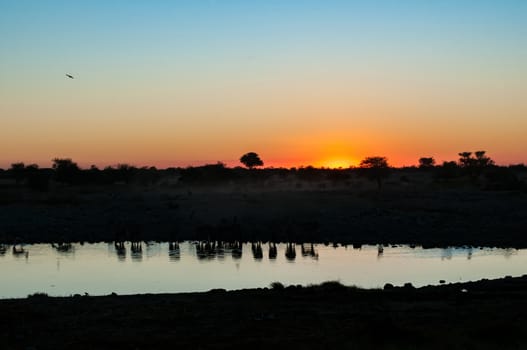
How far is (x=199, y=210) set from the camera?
55.9 meters

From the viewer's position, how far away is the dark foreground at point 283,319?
566 inches

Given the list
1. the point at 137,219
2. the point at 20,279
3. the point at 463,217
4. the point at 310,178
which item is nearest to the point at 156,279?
the point at 20,279

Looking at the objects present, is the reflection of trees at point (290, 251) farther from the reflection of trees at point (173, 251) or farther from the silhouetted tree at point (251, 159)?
the silhouetted tree at point (251, 159)

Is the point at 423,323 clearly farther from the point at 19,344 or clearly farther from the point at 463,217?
the point at 463,217

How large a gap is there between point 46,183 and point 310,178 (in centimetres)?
4142

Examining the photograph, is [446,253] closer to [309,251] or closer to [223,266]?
[309,251]

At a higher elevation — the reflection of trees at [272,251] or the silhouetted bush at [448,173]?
the silhouetted bush at [448,173]

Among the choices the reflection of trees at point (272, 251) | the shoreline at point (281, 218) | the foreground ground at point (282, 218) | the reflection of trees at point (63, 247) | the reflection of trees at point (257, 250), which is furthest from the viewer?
the foreground ground at point (282, 218)

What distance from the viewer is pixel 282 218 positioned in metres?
52.3

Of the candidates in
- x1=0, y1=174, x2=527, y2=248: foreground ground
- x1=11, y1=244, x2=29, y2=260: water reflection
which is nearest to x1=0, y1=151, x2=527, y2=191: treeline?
x1=0, y1=174, x2=527, y2=248: foreground ground

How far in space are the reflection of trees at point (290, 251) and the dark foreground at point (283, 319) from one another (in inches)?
588

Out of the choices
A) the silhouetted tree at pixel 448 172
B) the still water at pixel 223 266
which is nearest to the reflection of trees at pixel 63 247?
the still water at pixel 223 266

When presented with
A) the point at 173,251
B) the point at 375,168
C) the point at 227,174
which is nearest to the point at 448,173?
the point at 375,168

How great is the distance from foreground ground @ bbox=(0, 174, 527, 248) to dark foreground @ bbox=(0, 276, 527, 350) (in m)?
22.9
